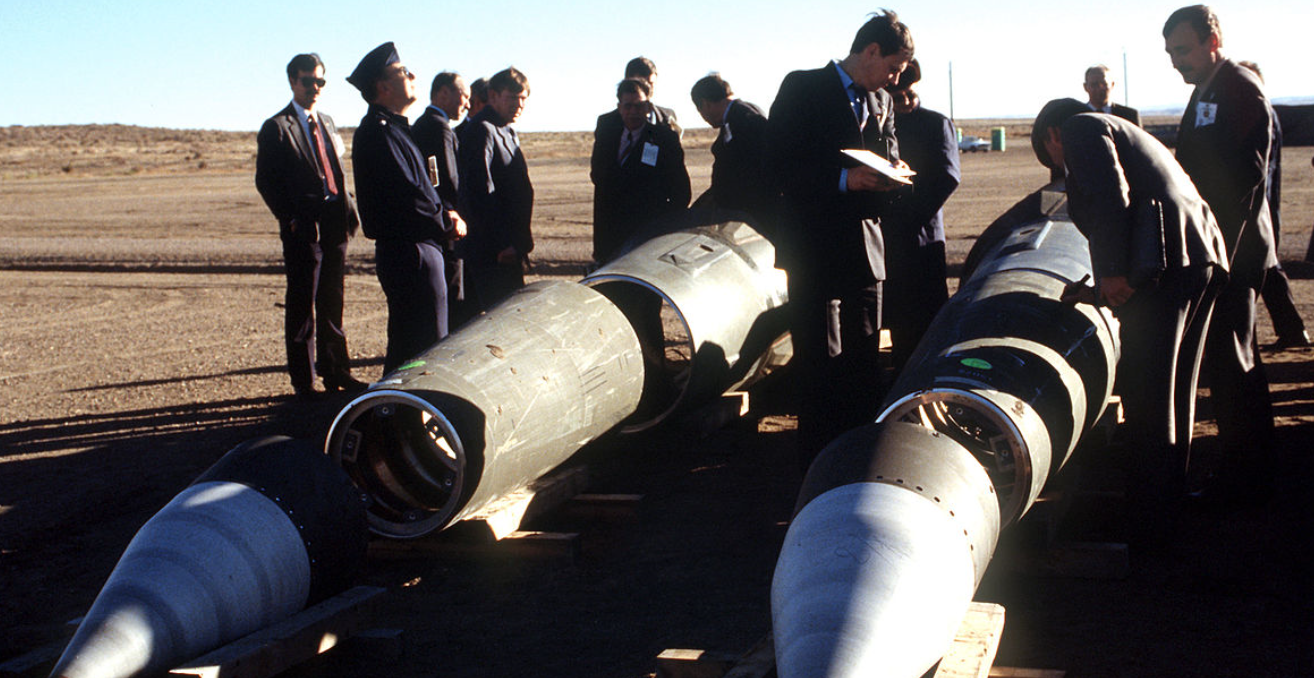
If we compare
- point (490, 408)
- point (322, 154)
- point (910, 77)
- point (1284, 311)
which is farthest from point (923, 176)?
point (322, 154)

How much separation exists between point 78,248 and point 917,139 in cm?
1671

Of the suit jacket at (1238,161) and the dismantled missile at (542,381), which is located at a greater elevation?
the suit jacket at (1238,161)

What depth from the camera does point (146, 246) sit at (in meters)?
19.2

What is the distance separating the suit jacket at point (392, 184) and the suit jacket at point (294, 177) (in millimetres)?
1434

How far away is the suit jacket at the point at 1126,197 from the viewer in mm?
4516

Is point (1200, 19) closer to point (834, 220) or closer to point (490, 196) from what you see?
point (834, 220)

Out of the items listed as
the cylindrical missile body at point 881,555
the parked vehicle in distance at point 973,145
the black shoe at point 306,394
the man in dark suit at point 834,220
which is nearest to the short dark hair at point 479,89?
the black shoe at point 306,394

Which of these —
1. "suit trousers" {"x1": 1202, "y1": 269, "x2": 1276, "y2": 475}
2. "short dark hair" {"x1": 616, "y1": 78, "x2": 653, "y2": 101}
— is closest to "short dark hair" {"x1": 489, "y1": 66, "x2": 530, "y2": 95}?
"short dark hair" {"x1": 616, "y1": 78, "x2": 653, "y2": 101}

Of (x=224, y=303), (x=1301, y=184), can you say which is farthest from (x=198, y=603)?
(x=1301, y=184)

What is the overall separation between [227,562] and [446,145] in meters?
4.27

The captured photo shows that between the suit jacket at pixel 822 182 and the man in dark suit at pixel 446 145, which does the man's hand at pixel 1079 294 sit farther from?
the man in dark suit at pixel 446 145

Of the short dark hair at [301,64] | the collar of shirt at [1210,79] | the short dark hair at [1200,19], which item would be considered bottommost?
the collar of shirt at [1210,79]

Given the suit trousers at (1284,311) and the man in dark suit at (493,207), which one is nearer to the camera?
the man in dark suit at (493,207)

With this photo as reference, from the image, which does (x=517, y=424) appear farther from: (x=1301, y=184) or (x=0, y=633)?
(x=1301, y=184)
